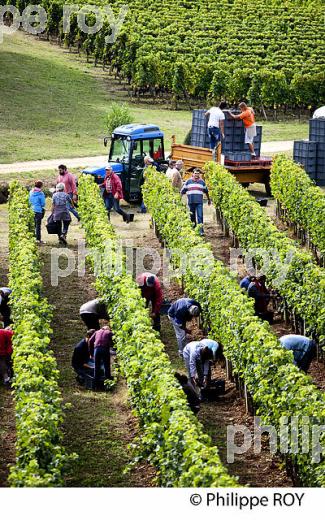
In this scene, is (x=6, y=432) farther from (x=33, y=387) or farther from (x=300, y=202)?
(x=300, y=202)

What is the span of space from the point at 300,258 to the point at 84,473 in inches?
261

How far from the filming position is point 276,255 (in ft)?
71.4

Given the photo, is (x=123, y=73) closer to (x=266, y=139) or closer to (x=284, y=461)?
(x=266, y=139)

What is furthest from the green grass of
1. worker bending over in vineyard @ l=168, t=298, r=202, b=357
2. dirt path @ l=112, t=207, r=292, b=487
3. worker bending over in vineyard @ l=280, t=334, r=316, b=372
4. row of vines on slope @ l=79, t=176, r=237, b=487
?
worker bending over in vineyard @ l=280, t=334, r=316, b=372

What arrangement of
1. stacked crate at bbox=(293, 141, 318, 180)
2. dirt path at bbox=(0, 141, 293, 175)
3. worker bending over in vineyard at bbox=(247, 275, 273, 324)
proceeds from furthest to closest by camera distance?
dirt path at bbox=(0, 141, 293, 175) → stacked crate at bbox=(293, 141, 318, 180) → worker bending over in vineyard at bbox=(247, 275, 273, 324)

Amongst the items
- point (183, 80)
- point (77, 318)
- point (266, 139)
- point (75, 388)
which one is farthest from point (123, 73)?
point (75, 388)

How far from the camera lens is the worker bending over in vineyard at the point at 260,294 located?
20.8 meters

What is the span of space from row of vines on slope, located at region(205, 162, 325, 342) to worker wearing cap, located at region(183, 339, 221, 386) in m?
2.15

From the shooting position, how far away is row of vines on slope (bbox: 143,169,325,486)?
14836mm

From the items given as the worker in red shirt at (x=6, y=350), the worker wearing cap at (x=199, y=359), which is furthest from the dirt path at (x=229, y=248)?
the worker in red shirt at (x=6, y=350)

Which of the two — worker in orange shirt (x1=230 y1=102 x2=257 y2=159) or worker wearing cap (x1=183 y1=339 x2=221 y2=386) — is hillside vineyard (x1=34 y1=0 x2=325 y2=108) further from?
worker wearing cap (x1=183 y1=339 x2=221 y2=386)

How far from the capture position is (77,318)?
858 inches

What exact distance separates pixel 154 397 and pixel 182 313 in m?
3.74

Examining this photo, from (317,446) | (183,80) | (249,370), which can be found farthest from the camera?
(183,80)
